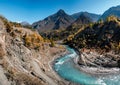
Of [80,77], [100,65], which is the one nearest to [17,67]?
[80,77]

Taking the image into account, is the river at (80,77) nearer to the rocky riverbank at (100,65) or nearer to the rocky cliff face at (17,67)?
the rocky riverbank at (100,65)

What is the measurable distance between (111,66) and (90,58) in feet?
70.4

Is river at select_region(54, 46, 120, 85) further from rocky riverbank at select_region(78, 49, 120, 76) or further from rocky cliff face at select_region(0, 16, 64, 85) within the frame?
rocky cliff face at select_region(0, 16, 64, 85)

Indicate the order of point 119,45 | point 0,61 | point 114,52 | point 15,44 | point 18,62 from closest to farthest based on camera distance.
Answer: point 0,61
point 18,62
point 15,44
point 114,52
point 119,45

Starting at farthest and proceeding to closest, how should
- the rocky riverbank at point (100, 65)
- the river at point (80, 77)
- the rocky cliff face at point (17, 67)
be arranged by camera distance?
the rocky riverbank at point (100, 65) → the river at point (80, 77) → the rocky cliff face at point (17, 67)

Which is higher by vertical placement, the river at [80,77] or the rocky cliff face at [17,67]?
the rocky cliff face at [17,67]

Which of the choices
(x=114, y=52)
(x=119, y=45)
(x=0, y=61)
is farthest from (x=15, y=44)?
(x=119, y=45)

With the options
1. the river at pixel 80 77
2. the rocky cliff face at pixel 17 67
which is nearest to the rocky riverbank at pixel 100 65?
the river at pixel 80 77

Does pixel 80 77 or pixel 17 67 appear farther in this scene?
pixel 80 77

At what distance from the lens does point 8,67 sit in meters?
95.2

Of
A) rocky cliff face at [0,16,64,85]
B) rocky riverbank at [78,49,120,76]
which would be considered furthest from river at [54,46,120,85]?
rocky cliff face at [0,16,64,85]

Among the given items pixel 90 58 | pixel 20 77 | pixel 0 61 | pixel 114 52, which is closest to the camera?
pixel 20 77

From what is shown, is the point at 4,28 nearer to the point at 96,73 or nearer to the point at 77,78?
the point at 77,78

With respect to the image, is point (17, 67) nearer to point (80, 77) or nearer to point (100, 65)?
point (80, 77)
